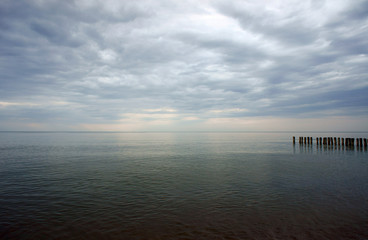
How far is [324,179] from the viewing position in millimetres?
18297

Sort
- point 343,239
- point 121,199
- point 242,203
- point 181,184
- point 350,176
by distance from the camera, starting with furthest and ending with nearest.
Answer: point 350,176 → point 181,184 → point 121,199 → point 242,203 → point 343,239

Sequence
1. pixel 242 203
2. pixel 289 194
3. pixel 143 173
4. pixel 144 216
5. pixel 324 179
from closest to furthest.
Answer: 1. pixel 144 216
2. pixel 242 203
3. pixel 289 194
4. pixel 324 179
5. pixel 143 173

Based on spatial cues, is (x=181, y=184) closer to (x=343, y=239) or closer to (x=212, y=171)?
(x=212, y=171)

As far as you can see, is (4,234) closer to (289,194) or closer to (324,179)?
(289,194)

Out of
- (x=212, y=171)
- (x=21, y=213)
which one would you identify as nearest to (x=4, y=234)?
(x=21, y=213)

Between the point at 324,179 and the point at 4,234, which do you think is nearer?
the point at 4,234

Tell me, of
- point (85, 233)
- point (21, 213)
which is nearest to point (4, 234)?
point (21, 213)

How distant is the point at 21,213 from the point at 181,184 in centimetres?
978

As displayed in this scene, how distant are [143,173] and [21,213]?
11.2 m

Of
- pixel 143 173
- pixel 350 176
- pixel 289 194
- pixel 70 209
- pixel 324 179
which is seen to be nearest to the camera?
pixel 70 209

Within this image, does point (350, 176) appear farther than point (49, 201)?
Yes

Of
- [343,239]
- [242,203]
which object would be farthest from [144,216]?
[343,239]

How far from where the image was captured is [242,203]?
12.3 m

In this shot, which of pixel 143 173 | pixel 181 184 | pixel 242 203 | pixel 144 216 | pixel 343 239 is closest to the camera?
pixel 343 239
